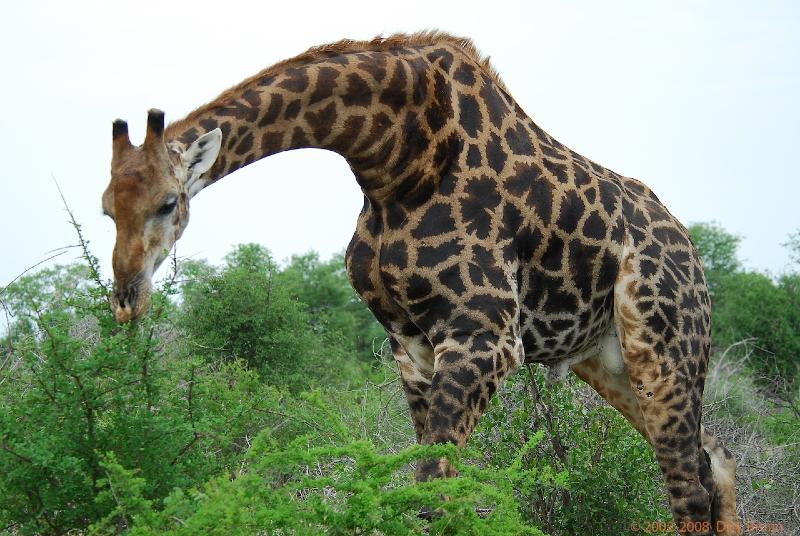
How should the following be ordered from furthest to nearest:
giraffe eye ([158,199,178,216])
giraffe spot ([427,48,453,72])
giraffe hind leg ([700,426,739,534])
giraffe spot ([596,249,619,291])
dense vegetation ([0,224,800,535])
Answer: giraffe hind leg ([700,426,739,534])
giraffe spot ([596,249,619,291])
giraffe spot ([427,48,453,72])
giraffe eye ([158,199,178,216])
dense vegetation ([0,224,800,535])

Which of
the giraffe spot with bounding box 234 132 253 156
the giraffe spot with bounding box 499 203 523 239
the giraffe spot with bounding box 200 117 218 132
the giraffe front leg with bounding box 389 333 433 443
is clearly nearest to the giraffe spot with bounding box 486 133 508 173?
the giraffe spot with bounding box 499 203 523 239

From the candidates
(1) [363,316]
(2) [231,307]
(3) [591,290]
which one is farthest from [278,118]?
(1) [363,316]

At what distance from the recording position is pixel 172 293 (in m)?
4.36

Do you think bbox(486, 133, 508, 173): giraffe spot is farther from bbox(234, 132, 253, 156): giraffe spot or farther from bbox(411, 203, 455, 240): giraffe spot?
bbox(234, 132, 253, 156): giraffe spot

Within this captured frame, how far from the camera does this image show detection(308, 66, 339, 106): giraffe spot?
496 cm

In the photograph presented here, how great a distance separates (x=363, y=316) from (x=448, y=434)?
41.0ft

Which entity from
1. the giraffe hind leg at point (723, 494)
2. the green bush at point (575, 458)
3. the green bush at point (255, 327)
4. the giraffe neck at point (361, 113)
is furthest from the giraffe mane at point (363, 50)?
the green bush at point (255, 327)

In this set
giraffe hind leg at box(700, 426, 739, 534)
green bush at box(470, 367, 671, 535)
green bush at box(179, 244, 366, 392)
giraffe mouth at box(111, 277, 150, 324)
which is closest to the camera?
giraffe mouth at box(111, 277, 150, 324)

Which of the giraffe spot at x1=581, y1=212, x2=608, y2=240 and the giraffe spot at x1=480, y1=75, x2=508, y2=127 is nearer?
the giraffe spot at x1=480, y1=75, x2=508, y2=127

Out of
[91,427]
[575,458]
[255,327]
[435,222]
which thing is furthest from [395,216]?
[255,327]

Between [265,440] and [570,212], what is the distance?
203 centimetres

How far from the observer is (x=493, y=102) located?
17.8ft

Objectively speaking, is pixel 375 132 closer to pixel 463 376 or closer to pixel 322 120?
pixel 322 120

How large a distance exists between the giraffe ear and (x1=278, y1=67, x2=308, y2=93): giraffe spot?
0.57 meters
